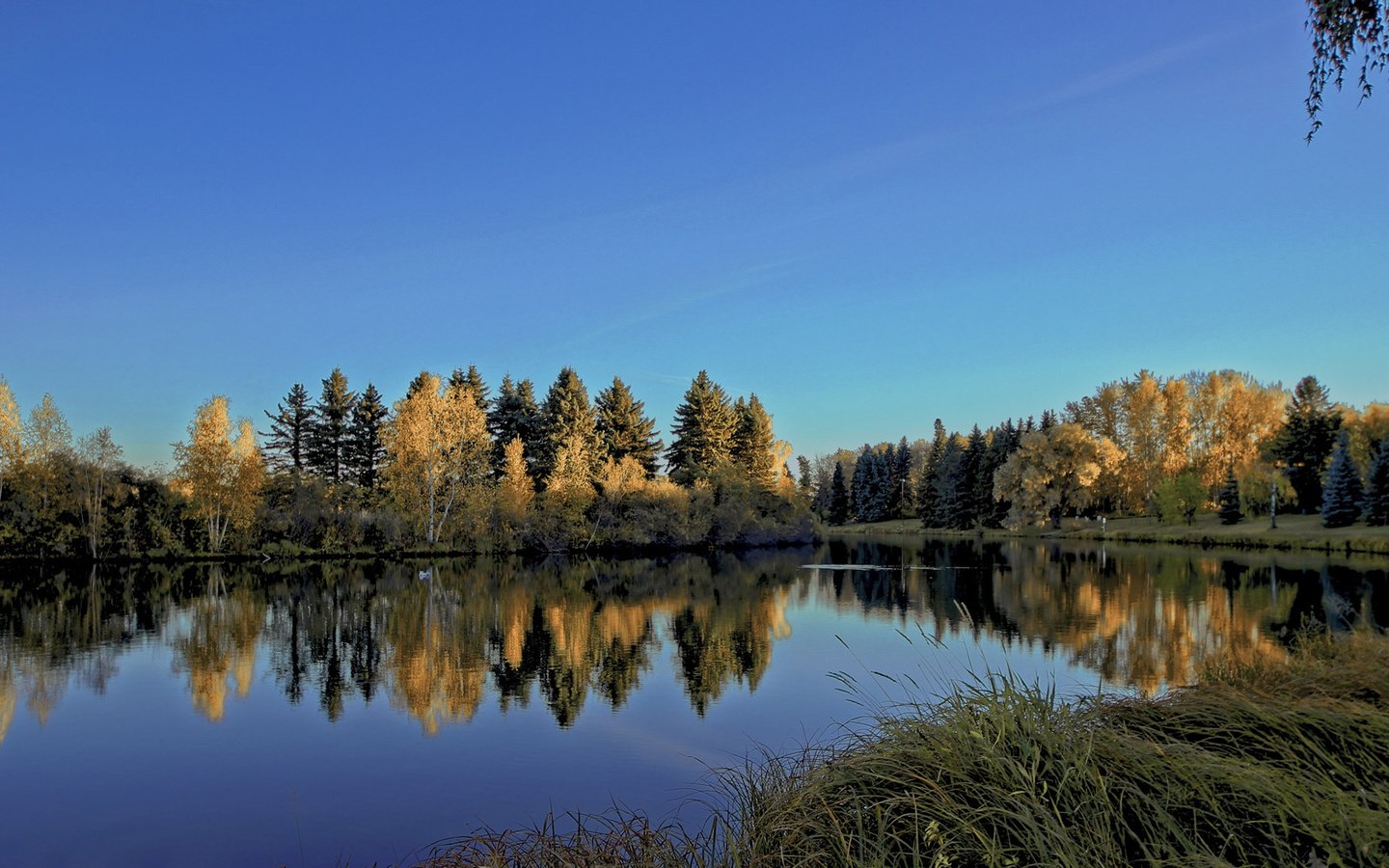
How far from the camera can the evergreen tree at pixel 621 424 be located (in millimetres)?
59531

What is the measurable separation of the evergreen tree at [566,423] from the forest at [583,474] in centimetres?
14

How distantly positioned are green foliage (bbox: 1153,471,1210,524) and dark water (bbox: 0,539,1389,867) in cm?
2503

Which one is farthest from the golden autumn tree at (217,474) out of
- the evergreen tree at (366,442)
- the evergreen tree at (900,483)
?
the evergreen tree at (900,483)

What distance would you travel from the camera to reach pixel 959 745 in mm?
4984

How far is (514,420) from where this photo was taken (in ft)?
190

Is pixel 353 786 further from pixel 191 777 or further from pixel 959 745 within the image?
pixel 959 745

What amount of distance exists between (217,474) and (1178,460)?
196 ft

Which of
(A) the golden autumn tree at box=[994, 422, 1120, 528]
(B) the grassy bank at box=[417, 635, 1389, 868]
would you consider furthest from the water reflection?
(A) the golden autumn tree at box=[994, 422, 1120, 528]

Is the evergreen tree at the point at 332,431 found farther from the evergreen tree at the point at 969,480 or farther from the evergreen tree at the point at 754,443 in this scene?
the evergreen tree at the point at 969,480

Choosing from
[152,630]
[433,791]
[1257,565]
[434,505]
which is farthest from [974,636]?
[434,505]

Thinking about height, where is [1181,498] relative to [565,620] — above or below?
above

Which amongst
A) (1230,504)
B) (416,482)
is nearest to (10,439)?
(416,482)

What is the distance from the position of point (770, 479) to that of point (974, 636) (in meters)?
44.8

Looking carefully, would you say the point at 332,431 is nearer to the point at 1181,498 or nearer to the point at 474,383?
the point at 474,383
